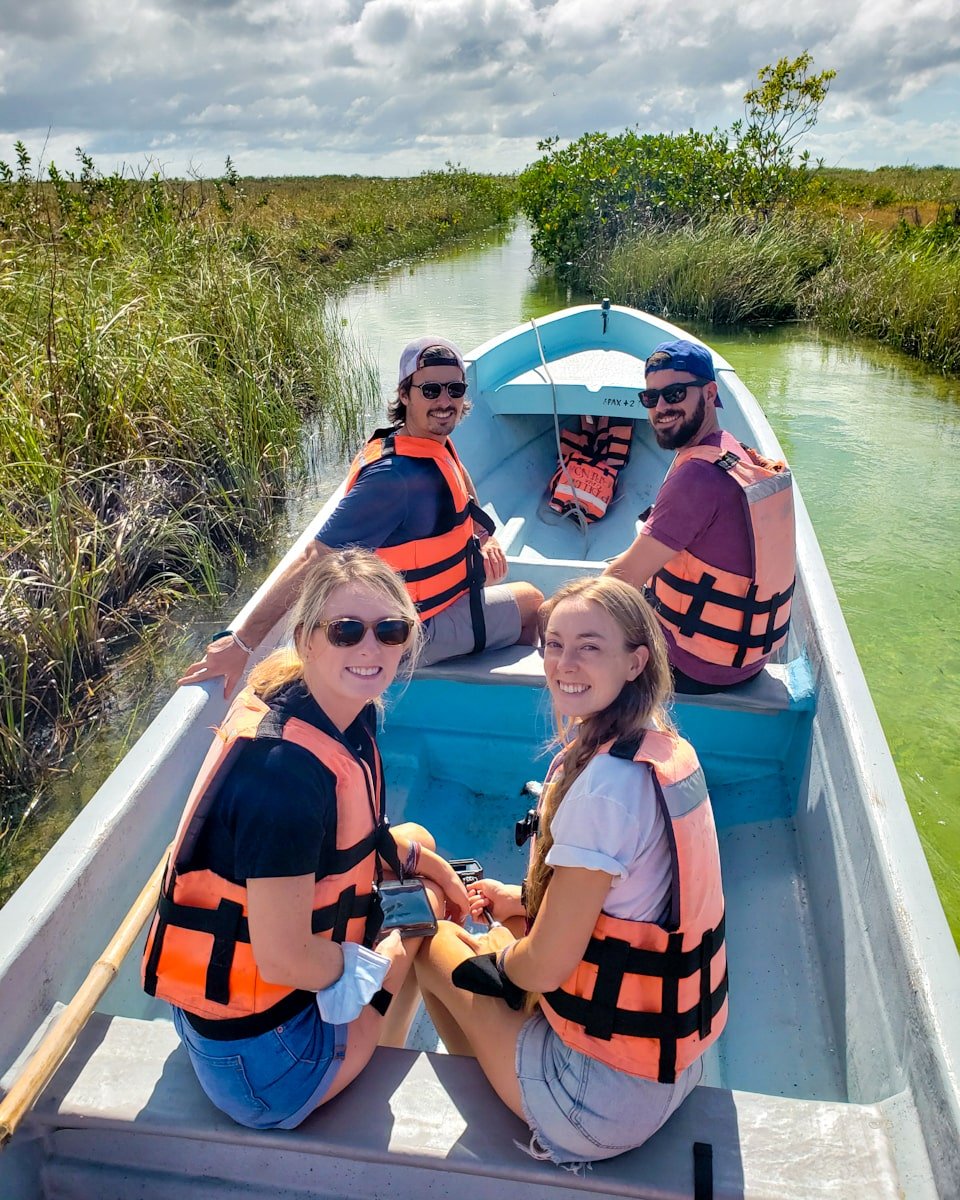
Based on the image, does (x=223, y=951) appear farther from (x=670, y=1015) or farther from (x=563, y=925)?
(x=670, y=1015)

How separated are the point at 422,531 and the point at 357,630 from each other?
1.10m

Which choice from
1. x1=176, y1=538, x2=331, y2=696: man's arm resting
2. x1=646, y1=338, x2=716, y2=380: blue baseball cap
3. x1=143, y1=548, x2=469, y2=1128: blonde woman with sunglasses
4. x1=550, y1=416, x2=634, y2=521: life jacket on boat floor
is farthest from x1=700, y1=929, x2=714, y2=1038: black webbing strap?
x1=550, y1=416, x2=634, y2=521: life jacket on boat floor

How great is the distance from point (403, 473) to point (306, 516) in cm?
328

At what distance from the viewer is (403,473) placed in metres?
2.29

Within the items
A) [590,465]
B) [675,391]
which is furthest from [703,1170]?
[590,465]

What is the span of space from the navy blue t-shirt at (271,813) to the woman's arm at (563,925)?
1.09 feet

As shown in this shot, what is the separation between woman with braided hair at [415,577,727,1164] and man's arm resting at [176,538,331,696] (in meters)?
0.97

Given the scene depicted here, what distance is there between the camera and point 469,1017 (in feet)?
4.69

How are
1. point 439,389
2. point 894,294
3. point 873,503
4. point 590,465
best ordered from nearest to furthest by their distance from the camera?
point 439,389, point 590,465, point 873,503, point 894,294

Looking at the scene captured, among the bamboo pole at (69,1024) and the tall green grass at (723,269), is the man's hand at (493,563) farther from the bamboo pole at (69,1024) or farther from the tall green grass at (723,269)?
the tall green grass at (723,269)

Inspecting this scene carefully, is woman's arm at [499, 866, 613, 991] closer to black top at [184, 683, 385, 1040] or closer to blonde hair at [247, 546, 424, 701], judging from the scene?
black top at [184, 683, 385, 1040]

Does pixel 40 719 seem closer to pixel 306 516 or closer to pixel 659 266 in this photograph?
pixel 306 516

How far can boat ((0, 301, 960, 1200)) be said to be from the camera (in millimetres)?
1258

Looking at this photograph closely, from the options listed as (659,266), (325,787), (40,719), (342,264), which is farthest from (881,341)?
(325,787)
